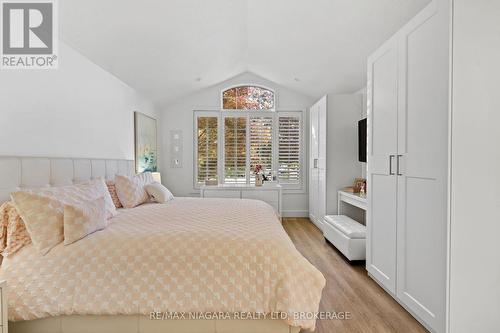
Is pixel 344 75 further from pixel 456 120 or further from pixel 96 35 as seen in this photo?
pixel 96 35

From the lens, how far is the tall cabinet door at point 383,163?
7.77ft

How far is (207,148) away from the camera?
5848 mm

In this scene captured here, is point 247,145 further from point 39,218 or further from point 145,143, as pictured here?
point 39,218

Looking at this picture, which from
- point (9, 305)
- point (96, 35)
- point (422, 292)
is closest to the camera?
point (9, 305)

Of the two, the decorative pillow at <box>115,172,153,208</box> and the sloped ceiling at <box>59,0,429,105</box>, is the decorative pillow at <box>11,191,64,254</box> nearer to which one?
the decorative pillow at <box>115,172,153,208</box>

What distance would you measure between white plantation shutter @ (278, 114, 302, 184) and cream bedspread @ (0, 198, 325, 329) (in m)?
4.16

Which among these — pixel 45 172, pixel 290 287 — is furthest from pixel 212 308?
A: pixel 45 172

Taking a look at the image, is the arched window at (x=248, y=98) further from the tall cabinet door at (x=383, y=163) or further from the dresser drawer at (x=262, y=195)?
the tall cabinet door at (x=383, y=163)

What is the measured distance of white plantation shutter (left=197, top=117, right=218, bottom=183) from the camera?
5828mm

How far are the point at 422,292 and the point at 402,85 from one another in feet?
4.94

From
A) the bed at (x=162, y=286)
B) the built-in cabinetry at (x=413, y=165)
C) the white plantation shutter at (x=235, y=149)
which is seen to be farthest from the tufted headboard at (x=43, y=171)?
the white plantation shutter at (x=235, y=149)

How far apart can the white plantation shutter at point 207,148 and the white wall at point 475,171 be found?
15.0 ft

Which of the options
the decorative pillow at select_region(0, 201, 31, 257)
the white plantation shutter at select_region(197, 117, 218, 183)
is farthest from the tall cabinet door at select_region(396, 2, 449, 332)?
the white plantation shutter at select_region(197, 117, 218, 183)

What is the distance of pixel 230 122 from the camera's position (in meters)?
5.87
